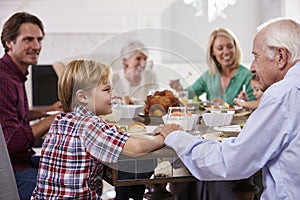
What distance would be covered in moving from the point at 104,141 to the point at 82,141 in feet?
0.31

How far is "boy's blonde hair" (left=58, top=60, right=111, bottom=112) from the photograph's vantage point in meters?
1.58

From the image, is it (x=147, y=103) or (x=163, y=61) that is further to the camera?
(x=163, y=61)

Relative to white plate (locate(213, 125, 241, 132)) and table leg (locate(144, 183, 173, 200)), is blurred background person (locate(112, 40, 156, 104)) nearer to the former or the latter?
white plate (locate(213, 125, 241, 132))

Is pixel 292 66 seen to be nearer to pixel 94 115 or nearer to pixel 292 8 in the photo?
pixel 94 115

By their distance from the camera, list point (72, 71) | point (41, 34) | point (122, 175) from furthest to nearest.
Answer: point (41, 34) → point (72, 71) → point (122, 175)

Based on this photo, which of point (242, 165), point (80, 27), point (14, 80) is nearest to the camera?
point (242, 165)

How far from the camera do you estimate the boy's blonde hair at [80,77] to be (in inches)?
62.3

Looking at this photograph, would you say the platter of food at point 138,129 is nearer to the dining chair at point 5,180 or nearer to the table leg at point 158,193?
the table leg at point 158,193

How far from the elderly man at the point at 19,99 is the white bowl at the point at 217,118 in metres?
0.76

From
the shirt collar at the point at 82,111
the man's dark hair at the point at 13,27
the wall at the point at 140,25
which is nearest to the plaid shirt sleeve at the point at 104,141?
the shirt collar at the point at 82,111

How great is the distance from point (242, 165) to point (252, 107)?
1337mm

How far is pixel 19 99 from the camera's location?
226 centimetres

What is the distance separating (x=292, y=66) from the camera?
1336 millimetres

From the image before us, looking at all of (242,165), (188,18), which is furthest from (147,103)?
(188,18)
